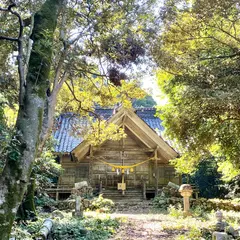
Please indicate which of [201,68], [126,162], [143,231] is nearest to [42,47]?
[201,68]

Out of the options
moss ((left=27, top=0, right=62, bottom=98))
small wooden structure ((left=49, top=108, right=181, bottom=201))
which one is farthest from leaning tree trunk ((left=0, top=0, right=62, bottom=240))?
small wooden structure ((left=49, top=108, right=181, bottom=201))

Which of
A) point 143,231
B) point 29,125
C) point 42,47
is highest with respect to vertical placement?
point 42,47

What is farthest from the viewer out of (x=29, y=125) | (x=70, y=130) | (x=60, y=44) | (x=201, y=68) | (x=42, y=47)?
(x=70, y=130)

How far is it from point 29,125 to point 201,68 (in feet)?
15.3

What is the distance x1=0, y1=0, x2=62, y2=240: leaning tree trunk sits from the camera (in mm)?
3695

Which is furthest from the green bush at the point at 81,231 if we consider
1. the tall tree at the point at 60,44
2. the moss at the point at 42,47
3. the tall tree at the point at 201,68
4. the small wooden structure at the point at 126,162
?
the small wooden structure at the point at 126,162

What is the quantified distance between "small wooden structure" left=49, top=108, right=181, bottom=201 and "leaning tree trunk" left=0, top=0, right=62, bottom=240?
1132 cm

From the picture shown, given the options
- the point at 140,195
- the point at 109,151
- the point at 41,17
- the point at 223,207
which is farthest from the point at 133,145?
the point at 41,17

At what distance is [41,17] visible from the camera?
5.11 m

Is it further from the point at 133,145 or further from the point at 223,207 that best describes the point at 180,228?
the point at 133,145

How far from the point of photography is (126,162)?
17547mm

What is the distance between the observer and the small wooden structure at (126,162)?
54.2ft

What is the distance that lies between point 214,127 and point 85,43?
408 centimetres

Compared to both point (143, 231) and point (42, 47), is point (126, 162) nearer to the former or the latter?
point (143, 231)
